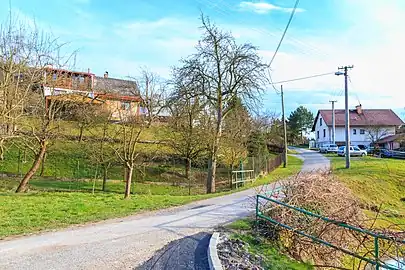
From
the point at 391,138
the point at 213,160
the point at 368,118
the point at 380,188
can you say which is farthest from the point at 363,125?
the point at 213,160

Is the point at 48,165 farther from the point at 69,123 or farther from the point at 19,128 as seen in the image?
the point at 19,128

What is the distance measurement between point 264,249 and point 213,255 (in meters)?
2.09

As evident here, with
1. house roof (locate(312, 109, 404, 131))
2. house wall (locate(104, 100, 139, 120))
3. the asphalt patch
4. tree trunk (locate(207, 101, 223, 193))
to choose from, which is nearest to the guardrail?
tree trunk (locate(207, 101, 223, 193))

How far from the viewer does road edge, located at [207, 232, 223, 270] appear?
20.9 ft

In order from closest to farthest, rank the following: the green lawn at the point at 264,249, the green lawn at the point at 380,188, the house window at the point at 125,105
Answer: the green lawn at the point at 264,249 → the green lawn at the point at 380,188 → the house window at the point at 125,105

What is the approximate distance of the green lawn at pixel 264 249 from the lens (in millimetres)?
7832

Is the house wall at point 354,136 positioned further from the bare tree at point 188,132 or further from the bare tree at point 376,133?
the bare tree at point 188,132

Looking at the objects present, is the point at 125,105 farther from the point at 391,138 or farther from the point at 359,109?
the point at 359,109

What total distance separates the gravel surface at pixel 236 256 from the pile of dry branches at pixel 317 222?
5.63 feet

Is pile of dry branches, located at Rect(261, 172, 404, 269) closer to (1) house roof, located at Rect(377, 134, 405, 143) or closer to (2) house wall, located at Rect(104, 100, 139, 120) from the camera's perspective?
(2) house wall, located at Rect(104, 100, 139, 120)

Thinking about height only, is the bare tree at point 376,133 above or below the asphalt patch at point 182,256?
above

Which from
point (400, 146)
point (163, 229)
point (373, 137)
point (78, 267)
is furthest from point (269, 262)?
point (373, 137)

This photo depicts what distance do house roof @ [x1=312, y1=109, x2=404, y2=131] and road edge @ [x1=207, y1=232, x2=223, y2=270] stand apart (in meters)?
63.5

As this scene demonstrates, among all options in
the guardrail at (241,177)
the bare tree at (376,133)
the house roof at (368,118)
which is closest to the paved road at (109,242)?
the guardrail at (241,177)
